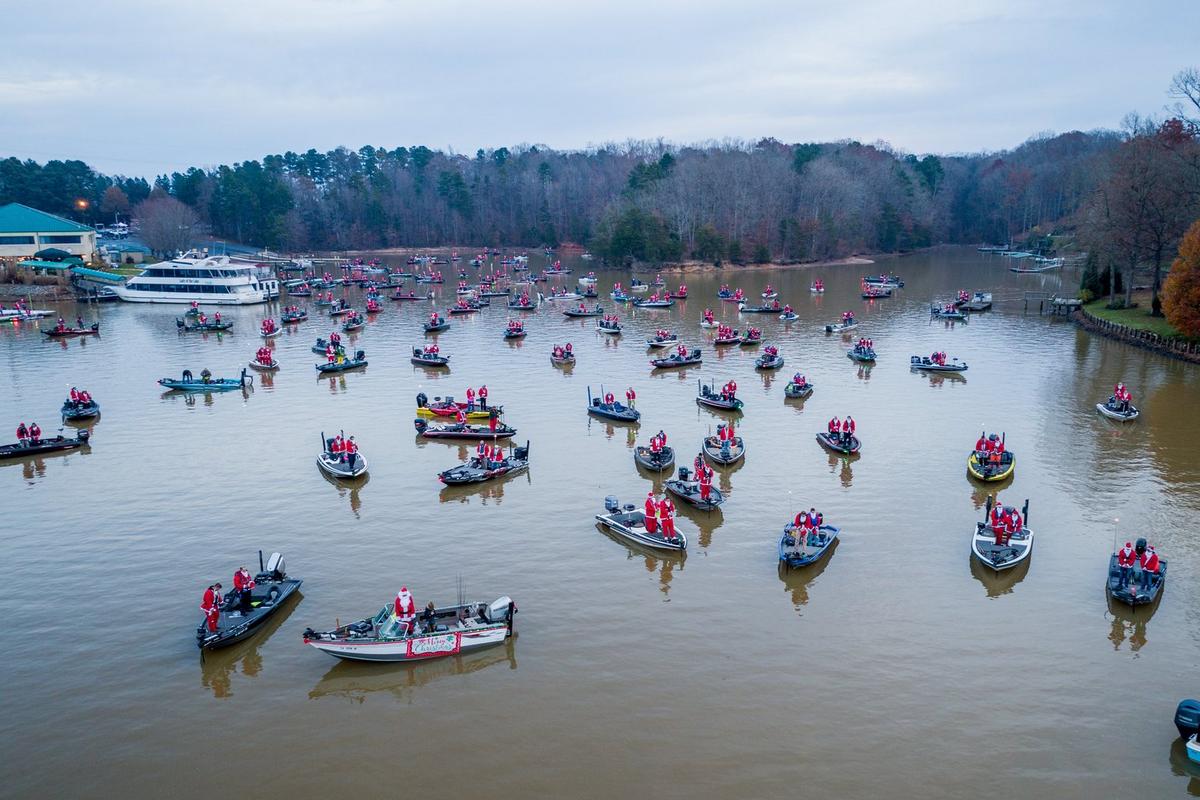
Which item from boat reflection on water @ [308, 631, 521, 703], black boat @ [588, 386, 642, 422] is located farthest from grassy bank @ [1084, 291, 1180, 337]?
boat reflection on water @ [308, 631, 521, 703]

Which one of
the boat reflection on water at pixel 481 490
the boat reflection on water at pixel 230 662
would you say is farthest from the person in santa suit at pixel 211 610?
the boat reflection on water at pixel 481 490

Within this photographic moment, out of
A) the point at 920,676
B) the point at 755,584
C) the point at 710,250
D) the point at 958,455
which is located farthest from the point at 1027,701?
the point at 710,250

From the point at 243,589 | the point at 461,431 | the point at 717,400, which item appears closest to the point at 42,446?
the point at 461,431

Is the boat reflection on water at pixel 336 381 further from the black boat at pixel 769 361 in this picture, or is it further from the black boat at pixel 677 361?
the black boat at pixel 769 361

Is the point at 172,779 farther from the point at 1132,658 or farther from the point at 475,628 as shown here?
the point at 1132,658

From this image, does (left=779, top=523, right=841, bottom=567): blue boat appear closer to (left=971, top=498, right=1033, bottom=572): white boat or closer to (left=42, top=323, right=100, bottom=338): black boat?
(left=971, top=498, right=1033, bottom=572): white boat

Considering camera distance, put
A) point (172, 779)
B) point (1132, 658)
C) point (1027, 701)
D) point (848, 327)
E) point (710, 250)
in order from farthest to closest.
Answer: point (710, 250) → point (848, 327) → point (1132, 658) → point (1027, 701) → point (172, 779)
